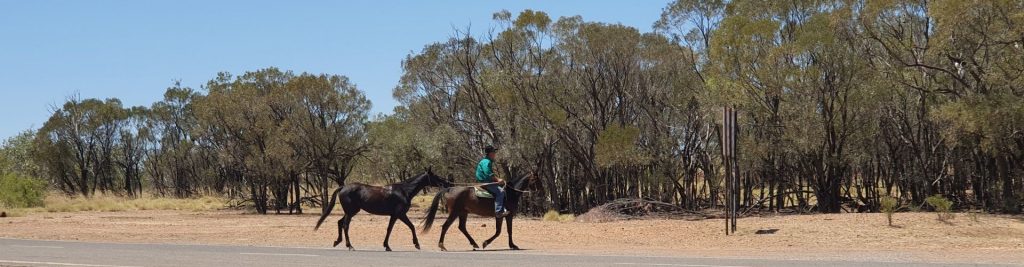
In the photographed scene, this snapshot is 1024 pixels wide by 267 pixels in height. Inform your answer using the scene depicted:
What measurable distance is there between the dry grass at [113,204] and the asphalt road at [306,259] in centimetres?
3130

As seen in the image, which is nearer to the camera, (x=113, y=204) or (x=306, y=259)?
(x=306, y=259)

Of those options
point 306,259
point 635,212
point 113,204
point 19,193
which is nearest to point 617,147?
point 635,212

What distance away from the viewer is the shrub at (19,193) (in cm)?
4784

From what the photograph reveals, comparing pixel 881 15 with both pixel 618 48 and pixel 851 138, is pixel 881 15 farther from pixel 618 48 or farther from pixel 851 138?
pixel 618 48

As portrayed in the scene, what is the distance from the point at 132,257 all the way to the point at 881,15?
20360mm

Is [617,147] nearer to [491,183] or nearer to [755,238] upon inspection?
[755,238]

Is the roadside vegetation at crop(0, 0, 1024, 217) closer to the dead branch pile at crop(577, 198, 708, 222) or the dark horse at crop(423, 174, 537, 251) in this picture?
the dead branch pile at crop(577, 198, 708, 222)

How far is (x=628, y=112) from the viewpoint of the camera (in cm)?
3822

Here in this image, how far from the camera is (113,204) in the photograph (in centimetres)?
5306

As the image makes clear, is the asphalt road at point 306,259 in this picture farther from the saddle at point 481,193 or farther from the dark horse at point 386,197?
the saddle at point 481,193

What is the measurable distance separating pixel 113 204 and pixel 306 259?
4143 cm

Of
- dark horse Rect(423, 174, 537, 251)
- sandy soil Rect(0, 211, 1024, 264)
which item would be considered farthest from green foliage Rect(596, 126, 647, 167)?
dark horse Rect(423, 174, 537, 251)

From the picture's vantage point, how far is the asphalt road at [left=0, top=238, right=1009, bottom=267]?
46.8ft

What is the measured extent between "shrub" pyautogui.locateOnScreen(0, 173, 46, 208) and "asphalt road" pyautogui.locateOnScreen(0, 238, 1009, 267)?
32397mm
